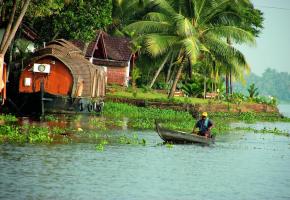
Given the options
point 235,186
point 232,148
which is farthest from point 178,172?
point 232,148

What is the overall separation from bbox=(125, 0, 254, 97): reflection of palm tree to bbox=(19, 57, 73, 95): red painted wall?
1158 cm

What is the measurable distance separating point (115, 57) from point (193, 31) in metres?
11.5

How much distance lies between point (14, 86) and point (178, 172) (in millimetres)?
19298

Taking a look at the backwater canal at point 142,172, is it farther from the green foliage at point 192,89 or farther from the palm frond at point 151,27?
the green foliage at point 192,89

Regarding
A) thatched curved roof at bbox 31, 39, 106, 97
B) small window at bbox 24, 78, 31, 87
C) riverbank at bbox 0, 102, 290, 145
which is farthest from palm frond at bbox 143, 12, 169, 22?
small window at bbox 24, 78, 31, 87

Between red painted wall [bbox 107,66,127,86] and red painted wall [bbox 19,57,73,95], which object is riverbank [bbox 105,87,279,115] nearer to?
Result: red painted wall [bbox 107,66,127,86]

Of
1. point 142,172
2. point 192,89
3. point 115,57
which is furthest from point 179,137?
point 115,57

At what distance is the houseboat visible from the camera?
126 feet

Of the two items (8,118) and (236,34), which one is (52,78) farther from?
(236,34)

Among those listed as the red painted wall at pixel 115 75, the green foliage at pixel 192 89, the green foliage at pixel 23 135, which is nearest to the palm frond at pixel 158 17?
the green foliage at pixel 192 89

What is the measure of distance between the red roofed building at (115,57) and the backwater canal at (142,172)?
30124 mm

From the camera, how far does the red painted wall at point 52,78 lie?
131ft

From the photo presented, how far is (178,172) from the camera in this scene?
23328 millimetres

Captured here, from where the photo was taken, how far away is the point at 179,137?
29.6 metres
